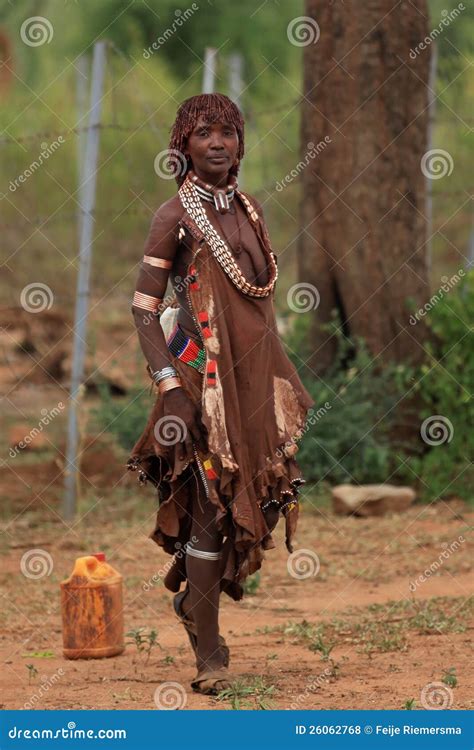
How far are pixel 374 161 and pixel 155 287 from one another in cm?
425

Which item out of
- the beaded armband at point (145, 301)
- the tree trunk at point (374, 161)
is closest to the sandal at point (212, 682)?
the beaded armband at point (145, 301)

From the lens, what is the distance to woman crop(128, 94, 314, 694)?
4.23 m

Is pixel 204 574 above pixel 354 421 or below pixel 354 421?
below

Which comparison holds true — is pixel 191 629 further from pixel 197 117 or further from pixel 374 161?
pixel 374 161

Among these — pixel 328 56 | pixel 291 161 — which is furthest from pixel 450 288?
pixel 291 161

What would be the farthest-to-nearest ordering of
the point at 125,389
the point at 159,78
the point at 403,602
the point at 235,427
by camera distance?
the point at 159,78 → the point at 125,389 → the point at 403,602 → the point at 235,427

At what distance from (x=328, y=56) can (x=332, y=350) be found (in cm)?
186

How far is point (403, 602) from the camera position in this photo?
5.86 metres

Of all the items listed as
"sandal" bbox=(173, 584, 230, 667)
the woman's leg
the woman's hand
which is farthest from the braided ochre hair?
"sandal" bbox=(173, 584, 230, 667)

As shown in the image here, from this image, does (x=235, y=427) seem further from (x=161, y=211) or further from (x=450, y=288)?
(x=450, y=288)

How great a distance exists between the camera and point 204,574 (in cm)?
434

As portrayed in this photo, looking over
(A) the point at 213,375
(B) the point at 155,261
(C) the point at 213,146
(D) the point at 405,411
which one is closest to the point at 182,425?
(A) the point at 213,375

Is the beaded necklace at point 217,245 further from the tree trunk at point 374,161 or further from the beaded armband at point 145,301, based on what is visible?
the tree trunk at point 374,161

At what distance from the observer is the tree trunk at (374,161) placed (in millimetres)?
8234
